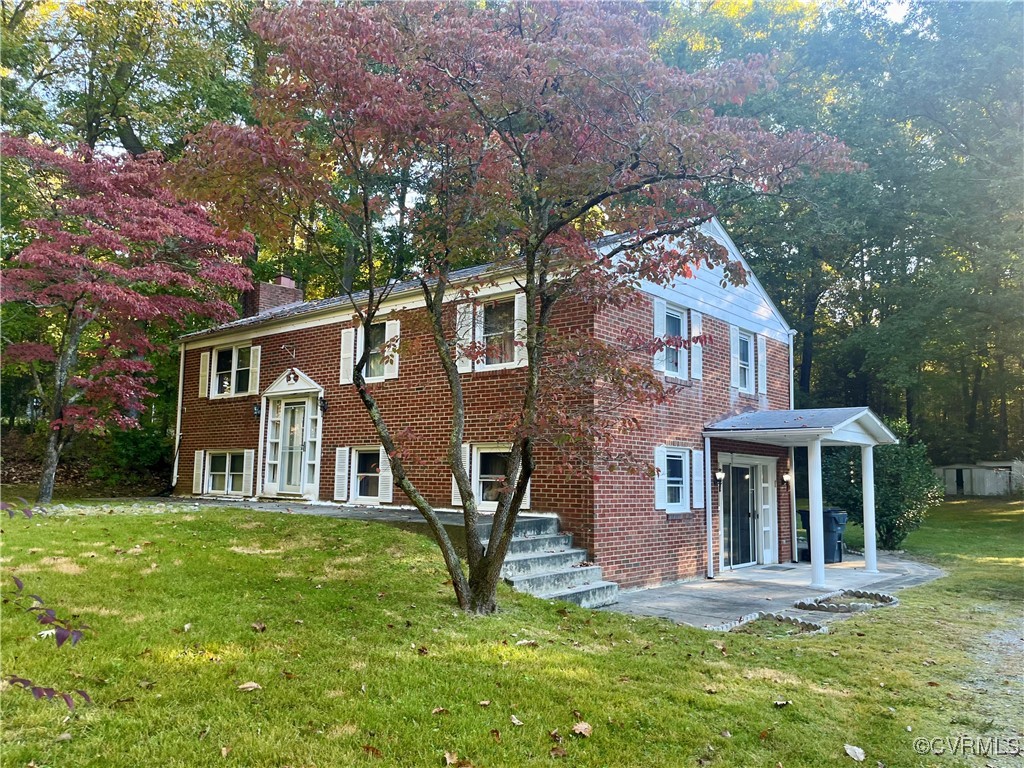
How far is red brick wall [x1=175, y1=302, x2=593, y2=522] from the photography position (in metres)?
10.4

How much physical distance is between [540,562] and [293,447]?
7.63 metres

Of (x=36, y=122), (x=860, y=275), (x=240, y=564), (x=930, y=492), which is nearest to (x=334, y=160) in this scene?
(x=240, y=564)

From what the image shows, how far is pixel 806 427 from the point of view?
11.3 m

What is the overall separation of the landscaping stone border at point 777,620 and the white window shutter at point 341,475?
7.65 metres

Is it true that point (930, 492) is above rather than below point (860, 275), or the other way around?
below

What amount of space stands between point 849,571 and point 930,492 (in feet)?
16.2

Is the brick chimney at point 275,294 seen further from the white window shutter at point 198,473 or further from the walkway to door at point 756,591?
the walkway to door at point 756,591

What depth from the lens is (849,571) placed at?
13438mm

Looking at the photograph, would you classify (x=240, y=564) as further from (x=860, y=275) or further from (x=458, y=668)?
(x=860, y=275)

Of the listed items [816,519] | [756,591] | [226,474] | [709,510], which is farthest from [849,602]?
[226,474]

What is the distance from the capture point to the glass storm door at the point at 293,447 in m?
14.7

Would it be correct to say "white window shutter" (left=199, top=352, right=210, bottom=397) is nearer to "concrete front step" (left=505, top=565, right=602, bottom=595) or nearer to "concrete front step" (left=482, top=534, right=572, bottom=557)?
"concrete front step" (left=482, top=534, right=572, bottom=557)

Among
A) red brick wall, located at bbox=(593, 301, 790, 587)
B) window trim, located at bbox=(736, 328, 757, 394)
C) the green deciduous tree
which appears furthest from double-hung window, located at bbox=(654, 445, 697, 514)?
the green deciduous tree

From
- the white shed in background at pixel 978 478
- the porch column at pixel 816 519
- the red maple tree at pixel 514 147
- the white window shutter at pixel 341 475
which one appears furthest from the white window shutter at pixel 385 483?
the white shed in background at pixel 978 478
